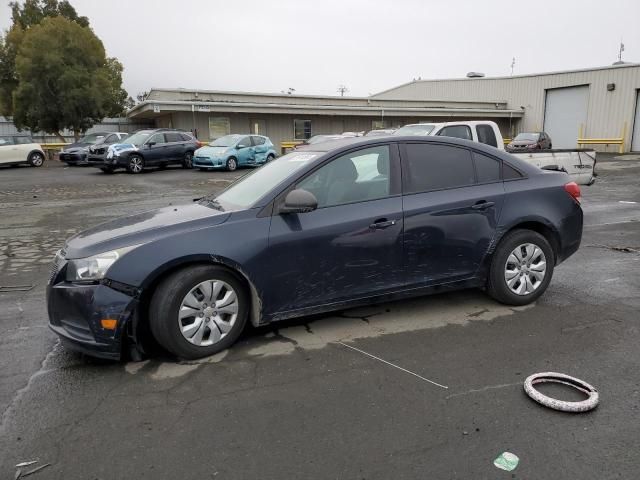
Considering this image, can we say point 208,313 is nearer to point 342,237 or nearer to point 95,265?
point 95,265

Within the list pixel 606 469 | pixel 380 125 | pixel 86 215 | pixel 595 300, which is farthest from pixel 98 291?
pixel 380 125

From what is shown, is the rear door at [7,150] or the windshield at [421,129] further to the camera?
the rear door at [7,150]

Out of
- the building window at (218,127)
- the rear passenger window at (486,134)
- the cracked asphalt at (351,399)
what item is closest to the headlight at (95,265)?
the cracked asphalt at (351,399)

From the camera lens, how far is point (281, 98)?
31.7m

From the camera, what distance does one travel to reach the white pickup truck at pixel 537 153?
10.9 meters

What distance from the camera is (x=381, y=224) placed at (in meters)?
4.14

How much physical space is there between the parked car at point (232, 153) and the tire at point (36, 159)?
879 cm

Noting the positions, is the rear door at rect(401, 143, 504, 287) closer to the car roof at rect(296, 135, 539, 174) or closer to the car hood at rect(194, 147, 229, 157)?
the car roof at rect(296, 135, 539, 174)

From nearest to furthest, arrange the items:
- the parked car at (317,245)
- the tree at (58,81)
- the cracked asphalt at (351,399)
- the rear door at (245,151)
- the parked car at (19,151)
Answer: the cracked asphalt at (351,399) < the parked car at (317,245) < the rear door at (245,151) < the parked car at (19,151) < the tree at (58,81)

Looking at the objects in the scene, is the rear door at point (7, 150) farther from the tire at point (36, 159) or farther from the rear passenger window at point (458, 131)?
the rear passenger window at point (458, 131)

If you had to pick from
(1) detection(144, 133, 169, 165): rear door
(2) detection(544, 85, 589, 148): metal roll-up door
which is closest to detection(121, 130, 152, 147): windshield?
(1) detection(144, 133, 169, 165): rear door

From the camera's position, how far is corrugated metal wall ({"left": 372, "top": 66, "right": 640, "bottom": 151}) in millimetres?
31594

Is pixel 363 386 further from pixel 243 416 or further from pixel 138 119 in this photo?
pixel 138 119

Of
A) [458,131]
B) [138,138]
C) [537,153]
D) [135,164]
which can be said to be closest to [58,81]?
[138,138]
